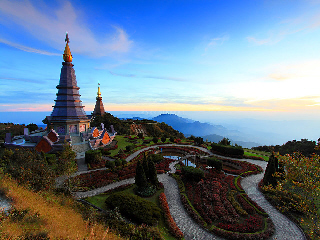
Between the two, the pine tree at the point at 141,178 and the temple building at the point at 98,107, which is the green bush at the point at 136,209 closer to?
the pine tree at the point at 141,178

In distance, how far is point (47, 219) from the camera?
9.27 meters

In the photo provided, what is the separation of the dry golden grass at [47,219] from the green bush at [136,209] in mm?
2187

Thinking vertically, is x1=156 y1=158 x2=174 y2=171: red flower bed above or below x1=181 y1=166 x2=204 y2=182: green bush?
below

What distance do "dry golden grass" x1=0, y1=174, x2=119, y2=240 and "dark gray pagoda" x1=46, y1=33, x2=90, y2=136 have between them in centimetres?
1909

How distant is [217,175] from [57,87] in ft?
109

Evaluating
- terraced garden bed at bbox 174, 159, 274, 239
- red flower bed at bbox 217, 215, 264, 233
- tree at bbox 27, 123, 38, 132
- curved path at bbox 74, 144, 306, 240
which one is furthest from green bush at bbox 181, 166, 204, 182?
tree at bbox 27, 123, 38, 132

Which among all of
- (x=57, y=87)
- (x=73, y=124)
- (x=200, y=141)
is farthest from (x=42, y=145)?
(x=200, y=141)

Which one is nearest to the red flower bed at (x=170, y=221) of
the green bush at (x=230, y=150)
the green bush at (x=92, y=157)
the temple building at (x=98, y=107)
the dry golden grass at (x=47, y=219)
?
Result: the dry golden grass at (x=47, y=219)

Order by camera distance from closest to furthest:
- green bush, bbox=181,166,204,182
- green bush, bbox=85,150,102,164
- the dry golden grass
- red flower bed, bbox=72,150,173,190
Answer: the dry golden grass
red flower bed, bbox=72,150,173,190
green bush, bbox=181,166,204,182
green bush, bbox=85,150,102,164

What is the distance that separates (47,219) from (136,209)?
17.8 ft

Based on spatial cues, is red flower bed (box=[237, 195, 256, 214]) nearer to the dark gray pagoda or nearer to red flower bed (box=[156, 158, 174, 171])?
red flower bed (box=[156, 158, 174, 171])

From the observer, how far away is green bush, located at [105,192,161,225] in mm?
11359

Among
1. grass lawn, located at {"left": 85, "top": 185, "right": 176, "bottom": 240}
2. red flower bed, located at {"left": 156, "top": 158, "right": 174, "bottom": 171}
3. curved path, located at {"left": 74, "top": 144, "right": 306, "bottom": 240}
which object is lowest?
curved path, located at {"left": 74, "top": 144, "right": 306, "bottom": 240}

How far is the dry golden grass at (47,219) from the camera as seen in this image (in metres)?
7.90
